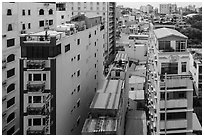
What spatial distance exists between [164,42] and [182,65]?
54 cm

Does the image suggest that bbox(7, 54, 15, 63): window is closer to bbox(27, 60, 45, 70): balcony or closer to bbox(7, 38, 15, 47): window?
bbox(7, 38, 15, 47): window

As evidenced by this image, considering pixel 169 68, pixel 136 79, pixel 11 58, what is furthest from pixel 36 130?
pixel 136 79

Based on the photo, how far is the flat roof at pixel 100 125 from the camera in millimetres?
5363

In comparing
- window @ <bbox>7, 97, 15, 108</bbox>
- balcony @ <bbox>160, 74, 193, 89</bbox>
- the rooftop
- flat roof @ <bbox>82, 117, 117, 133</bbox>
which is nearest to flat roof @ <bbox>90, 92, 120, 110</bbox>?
flat roof @ <bbox>82, 117, 117, 133</bbox>

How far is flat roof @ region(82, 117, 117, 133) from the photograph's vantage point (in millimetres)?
5363

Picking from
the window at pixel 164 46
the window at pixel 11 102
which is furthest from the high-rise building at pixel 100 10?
the window at pixel 164 46

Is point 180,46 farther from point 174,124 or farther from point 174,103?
point 174,124

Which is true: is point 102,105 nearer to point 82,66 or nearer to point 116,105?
point 116,105

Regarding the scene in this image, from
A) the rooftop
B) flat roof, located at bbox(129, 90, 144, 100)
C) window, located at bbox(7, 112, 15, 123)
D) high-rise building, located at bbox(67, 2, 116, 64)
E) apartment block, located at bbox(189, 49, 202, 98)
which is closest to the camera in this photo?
window, located at bbox(7, 112, 15, 123)

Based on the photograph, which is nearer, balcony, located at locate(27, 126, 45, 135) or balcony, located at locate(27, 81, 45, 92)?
balcony, located at locate(27, 81, 45, 92)

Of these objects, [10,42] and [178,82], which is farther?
[10,42]

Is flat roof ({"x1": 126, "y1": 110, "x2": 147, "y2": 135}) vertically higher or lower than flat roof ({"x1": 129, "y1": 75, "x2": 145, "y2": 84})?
lower

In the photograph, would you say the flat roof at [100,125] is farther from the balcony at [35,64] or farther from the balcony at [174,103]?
the balcony at [35,64]

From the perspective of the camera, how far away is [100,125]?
5.54m
